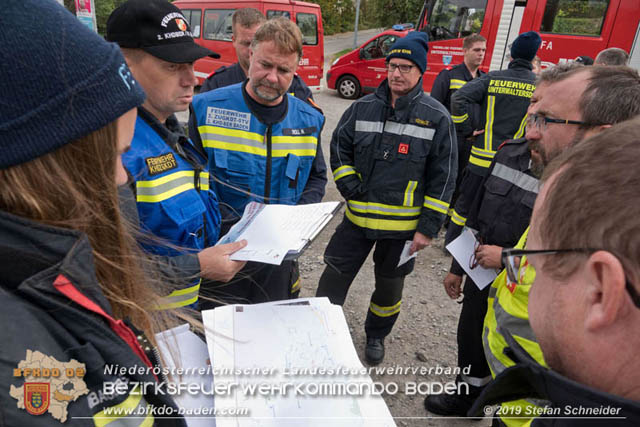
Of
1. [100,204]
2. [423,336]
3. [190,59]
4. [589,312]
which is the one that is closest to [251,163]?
[190,59]

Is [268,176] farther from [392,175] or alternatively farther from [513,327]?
[513,327]

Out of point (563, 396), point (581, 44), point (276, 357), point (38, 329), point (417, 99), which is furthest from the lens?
point (581, 44)

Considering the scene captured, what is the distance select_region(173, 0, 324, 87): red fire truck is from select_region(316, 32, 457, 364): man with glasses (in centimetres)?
783

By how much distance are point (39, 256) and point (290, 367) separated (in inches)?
26.6

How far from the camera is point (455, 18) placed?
8023mm

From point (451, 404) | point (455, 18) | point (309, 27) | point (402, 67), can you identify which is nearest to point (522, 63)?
point (402, 67)

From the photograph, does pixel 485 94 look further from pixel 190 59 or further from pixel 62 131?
pixel 62 131

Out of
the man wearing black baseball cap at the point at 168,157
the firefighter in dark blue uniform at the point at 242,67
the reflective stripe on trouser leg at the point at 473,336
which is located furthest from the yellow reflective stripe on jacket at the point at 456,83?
the man wearing black baseball cap at the point at 168,157

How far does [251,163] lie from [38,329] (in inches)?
65.6

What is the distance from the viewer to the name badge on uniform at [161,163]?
1.49m

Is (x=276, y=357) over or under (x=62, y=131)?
under

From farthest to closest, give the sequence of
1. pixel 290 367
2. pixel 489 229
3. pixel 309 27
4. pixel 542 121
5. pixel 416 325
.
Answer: pixel 309 27
pixel 416 325
pixel 489 229
pixel 542 121
pixel 290 367

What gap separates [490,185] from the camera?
2.13 m

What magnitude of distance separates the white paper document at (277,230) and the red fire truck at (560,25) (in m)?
7.00
